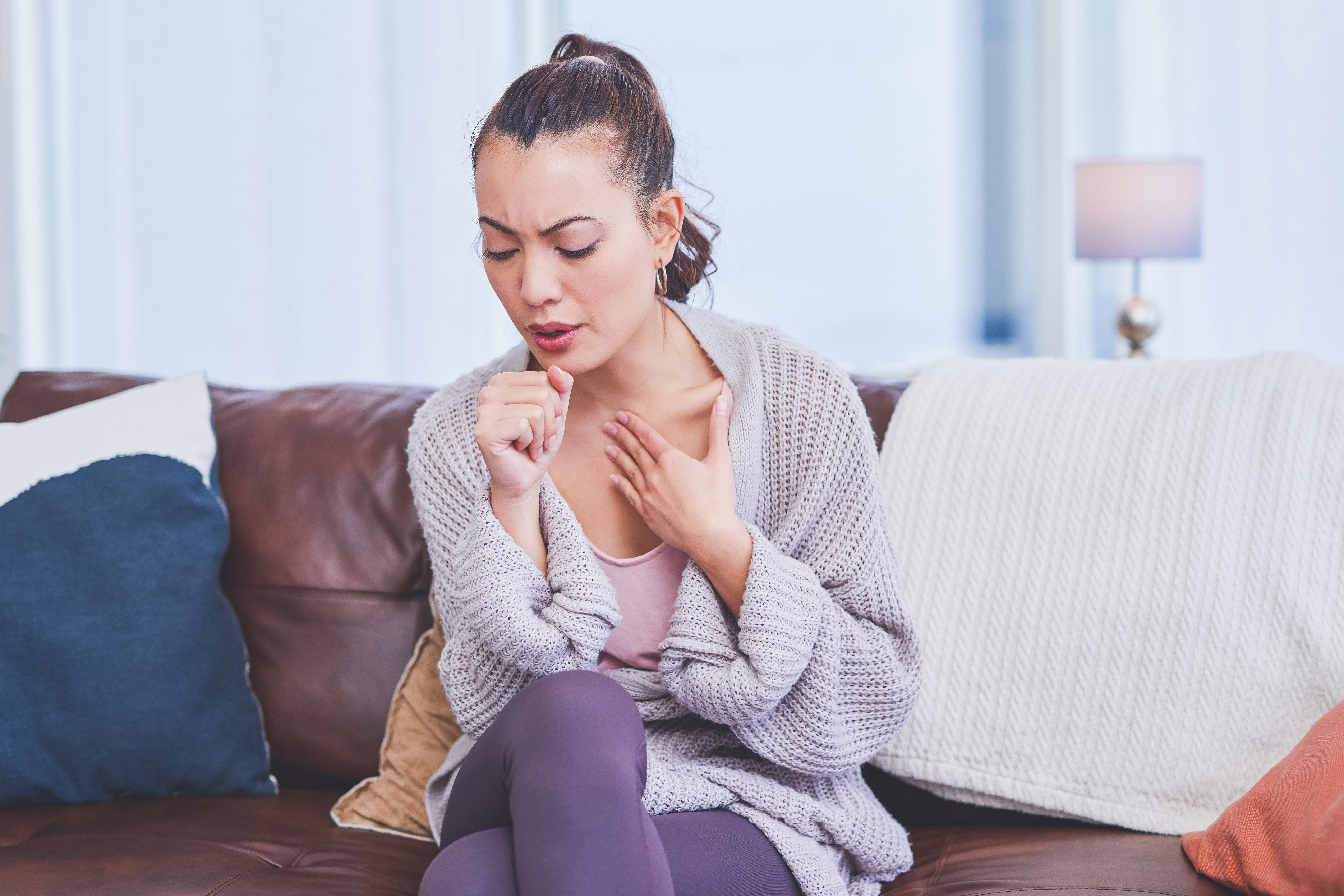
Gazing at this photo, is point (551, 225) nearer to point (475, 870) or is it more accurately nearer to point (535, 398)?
point (535, 398)

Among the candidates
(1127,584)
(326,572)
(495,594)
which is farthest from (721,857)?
(326,572)

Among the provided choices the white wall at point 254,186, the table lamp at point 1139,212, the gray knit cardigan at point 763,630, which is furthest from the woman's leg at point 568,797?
the white wall at point 254,186

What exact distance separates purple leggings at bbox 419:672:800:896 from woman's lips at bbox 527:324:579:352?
32 cm

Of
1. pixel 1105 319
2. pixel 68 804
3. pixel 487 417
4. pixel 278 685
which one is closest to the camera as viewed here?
pixel 487 417

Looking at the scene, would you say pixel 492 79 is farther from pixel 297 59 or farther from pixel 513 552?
pixel 513 552

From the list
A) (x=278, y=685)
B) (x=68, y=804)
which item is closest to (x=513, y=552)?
(x=278, y=685)

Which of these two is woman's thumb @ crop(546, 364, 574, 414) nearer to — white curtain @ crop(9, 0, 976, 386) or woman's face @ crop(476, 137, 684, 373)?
woman's face @ crop(476, 137, 684, 373)

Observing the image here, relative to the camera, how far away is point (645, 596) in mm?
1310

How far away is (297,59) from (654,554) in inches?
101

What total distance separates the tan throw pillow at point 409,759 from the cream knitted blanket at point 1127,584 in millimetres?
541

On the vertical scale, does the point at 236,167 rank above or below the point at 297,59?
below

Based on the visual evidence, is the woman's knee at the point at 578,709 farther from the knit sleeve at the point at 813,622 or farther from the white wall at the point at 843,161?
the white wall at the point at 843,161

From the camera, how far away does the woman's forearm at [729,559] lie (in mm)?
1188

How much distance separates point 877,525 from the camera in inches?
49.8
